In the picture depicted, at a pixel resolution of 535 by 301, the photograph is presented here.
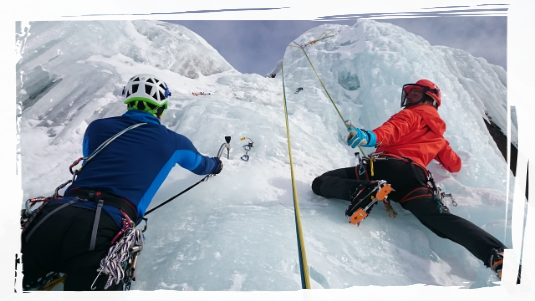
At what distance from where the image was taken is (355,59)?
8102 mm

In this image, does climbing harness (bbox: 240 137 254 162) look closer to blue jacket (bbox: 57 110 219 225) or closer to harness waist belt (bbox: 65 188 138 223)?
blue jacket (bbox: 57 110 219 225)

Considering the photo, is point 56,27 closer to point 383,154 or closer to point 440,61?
point 383,154

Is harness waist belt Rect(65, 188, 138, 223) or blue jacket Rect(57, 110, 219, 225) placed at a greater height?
blue jacket Rect(57, 110, 219, 225)

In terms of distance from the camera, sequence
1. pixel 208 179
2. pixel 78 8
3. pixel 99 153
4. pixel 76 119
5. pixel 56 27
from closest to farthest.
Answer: pixel 99 153
pixel 208 179
pixel 76 119
pixel 56 27
pixel 78 8

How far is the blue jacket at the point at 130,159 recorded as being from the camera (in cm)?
157

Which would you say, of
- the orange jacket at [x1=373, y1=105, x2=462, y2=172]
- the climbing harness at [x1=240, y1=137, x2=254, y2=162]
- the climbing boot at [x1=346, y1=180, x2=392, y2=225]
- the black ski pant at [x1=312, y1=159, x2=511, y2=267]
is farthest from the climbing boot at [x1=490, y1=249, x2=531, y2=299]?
the climbing harness at [x1=240, y1=137, x2=254, y2=162]

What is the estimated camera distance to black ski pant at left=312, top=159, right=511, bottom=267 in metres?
1.78

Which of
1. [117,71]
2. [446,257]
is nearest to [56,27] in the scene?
[117,71]

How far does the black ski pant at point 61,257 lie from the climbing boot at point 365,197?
1818 millimetres

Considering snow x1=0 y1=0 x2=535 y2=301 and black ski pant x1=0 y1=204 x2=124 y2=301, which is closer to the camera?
black ski pant x1=0 y1=204 x2=124 y2=301

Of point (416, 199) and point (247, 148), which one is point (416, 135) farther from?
point (247, 148)

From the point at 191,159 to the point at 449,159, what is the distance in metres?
2.99

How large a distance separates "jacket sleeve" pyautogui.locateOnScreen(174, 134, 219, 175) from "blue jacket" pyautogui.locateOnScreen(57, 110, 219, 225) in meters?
0.01

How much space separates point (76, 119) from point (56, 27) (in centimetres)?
237
